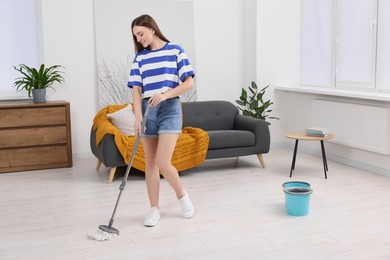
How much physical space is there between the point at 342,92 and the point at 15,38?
354cm

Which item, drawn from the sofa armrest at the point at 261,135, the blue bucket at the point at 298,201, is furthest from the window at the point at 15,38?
the blue bucket at the point at 298,201

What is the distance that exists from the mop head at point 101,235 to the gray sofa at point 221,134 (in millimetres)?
1430

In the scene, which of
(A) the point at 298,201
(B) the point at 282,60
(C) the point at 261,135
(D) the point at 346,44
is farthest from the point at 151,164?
(B) the point at 282,60

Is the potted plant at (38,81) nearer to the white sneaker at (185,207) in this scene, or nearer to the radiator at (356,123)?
the white sneaker at (185,207)

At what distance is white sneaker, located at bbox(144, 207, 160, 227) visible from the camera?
3578 mm

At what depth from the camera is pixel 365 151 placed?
5.23 meters

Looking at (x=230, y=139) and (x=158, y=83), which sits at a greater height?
(x=158, y=83)

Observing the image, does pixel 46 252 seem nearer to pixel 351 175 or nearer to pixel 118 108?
pixel 118 108

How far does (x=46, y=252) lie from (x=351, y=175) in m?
2.99

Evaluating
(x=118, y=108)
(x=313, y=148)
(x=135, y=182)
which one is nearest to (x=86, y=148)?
(x=118, y=108)

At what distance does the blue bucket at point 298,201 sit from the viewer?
3.71m

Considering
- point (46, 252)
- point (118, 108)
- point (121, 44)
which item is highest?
point (121, 44)

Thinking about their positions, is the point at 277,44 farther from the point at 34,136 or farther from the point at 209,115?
the point at 34,136

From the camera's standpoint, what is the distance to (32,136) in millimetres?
5348
